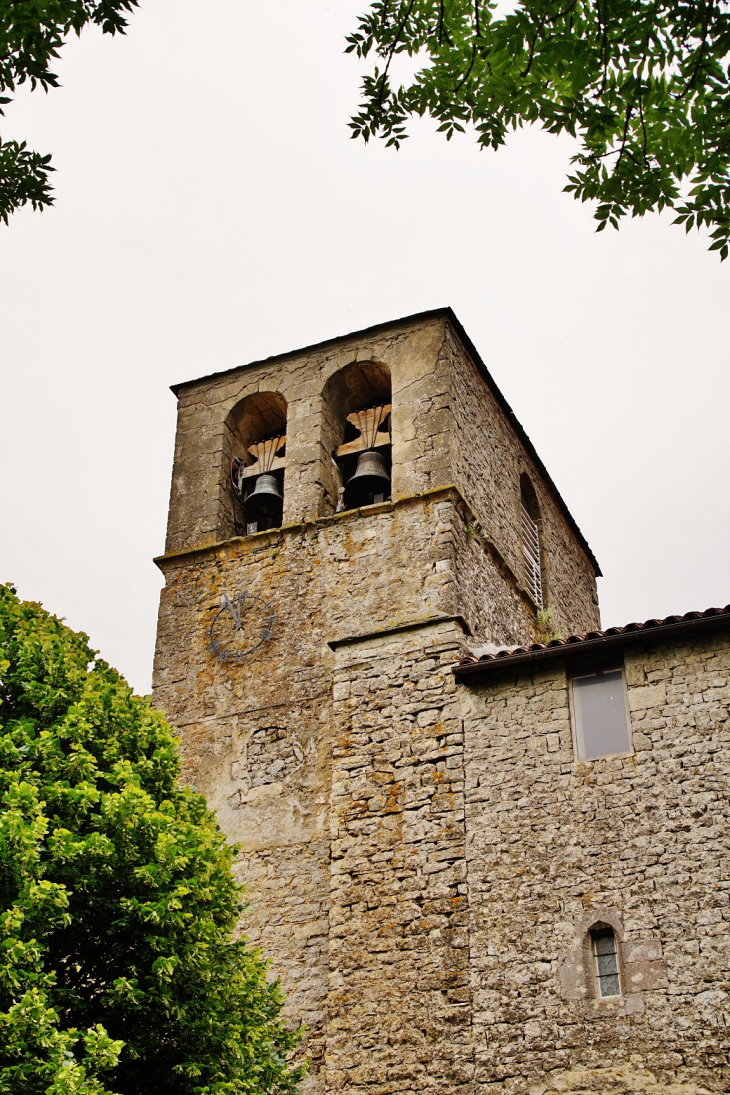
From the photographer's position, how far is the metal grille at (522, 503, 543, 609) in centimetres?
1652

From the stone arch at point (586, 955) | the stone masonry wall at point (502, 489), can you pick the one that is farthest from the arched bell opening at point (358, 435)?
the stone arch at point (586, 955)

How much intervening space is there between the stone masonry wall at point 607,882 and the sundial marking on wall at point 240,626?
358 centimetres

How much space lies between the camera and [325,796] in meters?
12.8

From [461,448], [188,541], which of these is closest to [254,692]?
[188,541]

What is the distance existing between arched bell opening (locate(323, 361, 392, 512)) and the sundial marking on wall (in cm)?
159

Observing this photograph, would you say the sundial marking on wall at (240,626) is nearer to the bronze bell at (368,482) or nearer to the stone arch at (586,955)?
the bronze bell at (368,482)

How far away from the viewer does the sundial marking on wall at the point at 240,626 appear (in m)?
14.3

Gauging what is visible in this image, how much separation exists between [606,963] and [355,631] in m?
4.89

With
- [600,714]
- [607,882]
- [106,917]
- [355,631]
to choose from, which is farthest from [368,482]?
[106,917]

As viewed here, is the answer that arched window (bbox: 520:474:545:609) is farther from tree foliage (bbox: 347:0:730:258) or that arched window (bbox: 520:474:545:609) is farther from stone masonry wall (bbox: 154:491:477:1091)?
tree foliage (bbox: 347:0:730:258)

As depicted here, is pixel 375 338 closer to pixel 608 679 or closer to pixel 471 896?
pixel 608 679

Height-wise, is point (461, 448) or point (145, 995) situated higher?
point (461, 448)

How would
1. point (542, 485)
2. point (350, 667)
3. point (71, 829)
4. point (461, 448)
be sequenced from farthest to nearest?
point (542, 485) → point (461, 448) → point (350, 667) → point (71, 829)

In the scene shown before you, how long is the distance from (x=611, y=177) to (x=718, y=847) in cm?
650
